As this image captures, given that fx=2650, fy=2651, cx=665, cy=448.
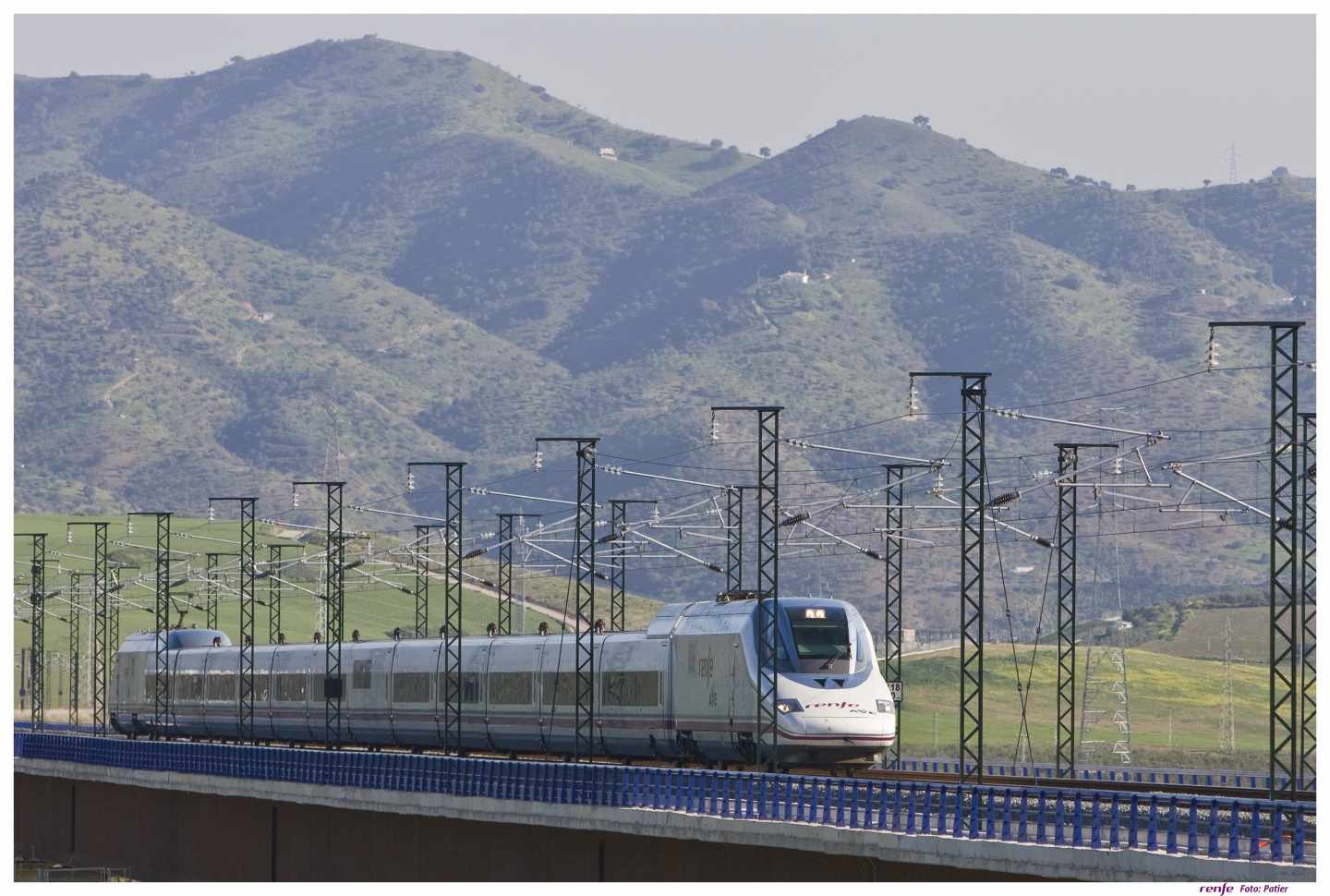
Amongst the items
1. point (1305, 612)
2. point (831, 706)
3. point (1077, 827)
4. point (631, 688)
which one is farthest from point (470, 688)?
point (1077, 827)

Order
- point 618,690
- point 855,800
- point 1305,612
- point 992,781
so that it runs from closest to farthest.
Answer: point 855,800
point 992,781
point 618,690
point 1305,612

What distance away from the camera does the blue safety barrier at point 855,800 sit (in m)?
42.5

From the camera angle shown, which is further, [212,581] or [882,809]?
[212,581]

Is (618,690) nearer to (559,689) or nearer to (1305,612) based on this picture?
(559,689)

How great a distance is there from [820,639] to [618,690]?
9.53m

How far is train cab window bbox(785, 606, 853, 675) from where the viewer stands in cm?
6681

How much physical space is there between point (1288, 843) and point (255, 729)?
67.0m

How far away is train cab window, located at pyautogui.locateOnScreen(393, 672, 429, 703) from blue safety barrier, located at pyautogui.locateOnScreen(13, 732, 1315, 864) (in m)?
8.51

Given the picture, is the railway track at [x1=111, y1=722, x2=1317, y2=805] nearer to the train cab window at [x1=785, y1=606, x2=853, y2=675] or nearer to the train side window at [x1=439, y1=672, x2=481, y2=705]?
the train cab window at [x1=785, y1=606, x2=853, y2=675]

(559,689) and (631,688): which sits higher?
(631,688)

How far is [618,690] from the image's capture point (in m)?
75.0

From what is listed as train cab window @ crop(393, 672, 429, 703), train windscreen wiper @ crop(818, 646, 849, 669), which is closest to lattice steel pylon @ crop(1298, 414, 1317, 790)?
train windscreen wiper @ crop(818, 646, 849, 669)

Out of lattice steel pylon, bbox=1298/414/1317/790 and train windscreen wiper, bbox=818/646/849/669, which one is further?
train windscreen wiper, bbox=818/646/849/669
